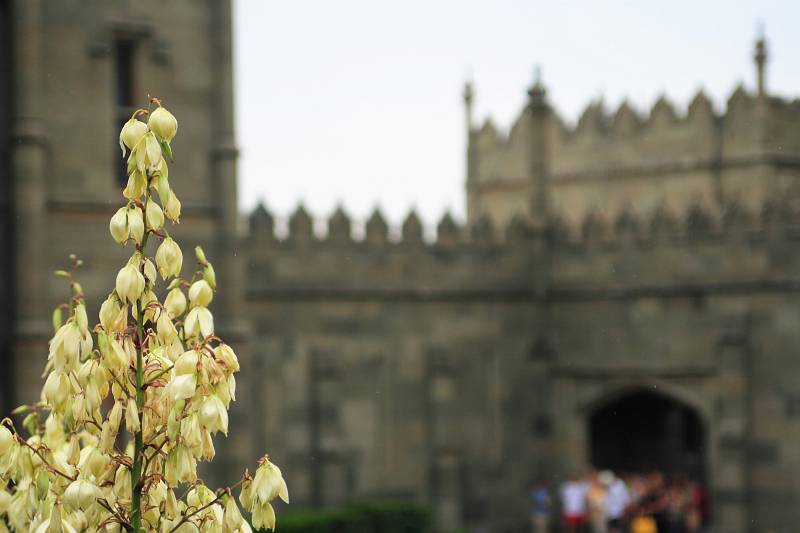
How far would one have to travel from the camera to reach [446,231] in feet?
73.5

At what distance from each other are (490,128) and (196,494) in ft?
78.6

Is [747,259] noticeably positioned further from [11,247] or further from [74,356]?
[74,356]

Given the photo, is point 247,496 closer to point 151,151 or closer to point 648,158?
point 151,151

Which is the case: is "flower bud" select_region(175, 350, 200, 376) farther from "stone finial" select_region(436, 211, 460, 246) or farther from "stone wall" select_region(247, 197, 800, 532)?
"stone finial" select_region(436, 211, 460, 246)

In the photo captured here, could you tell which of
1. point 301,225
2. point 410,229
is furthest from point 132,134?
point 410,229

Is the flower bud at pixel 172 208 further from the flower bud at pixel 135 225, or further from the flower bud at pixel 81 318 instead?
A: the flower bud at pixel 81 318

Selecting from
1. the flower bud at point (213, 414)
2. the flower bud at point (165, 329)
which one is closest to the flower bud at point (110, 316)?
the flower bud at point (165, 329)

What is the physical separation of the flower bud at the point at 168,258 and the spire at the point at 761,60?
22702 mm

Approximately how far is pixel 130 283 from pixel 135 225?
0.76 feet

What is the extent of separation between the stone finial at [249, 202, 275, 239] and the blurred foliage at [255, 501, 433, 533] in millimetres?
4454

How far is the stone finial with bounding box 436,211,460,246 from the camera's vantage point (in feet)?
73.3

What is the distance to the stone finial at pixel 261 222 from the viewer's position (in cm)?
2058

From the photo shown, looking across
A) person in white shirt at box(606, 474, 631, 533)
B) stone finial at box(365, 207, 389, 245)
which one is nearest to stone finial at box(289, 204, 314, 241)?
stone finial at box(365, 207, 389, 245)

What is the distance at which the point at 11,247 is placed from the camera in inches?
653
